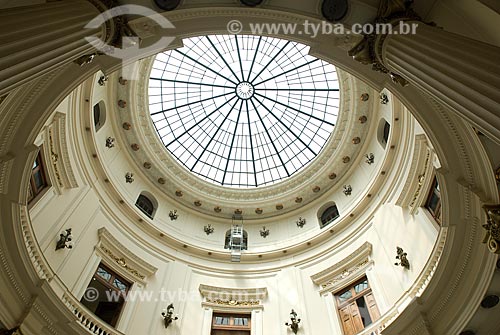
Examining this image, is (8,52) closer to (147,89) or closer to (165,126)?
(147,89)

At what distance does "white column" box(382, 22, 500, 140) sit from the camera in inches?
211

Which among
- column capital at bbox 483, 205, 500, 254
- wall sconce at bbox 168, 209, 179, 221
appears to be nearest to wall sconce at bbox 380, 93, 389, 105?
column capital at bbox 483, 205, 500, 254

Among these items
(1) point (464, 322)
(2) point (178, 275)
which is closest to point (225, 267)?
(2) point (178, 275)

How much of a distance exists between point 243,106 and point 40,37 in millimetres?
19081

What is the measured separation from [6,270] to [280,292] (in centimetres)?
1157

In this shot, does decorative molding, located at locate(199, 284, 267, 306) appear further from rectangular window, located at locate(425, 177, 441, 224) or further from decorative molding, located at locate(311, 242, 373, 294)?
rectangular window, located at locate(425, 177, 441, 224)

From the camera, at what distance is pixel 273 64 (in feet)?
75.5

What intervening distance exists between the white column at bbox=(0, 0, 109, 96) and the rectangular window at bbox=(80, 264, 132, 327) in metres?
10.1

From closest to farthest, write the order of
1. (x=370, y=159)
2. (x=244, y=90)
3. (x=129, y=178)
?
(x=370, y=159) < (x=129, y=178) < (x=244, y=90)

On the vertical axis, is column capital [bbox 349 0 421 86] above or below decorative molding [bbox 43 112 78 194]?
below

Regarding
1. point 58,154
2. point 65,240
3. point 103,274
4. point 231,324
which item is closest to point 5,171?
point 58,154

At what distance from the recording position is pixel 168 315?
15.0 metres

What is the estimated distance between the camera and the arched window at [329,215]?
2091cm

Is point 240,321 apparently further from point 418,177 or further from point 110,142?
point 110,142
